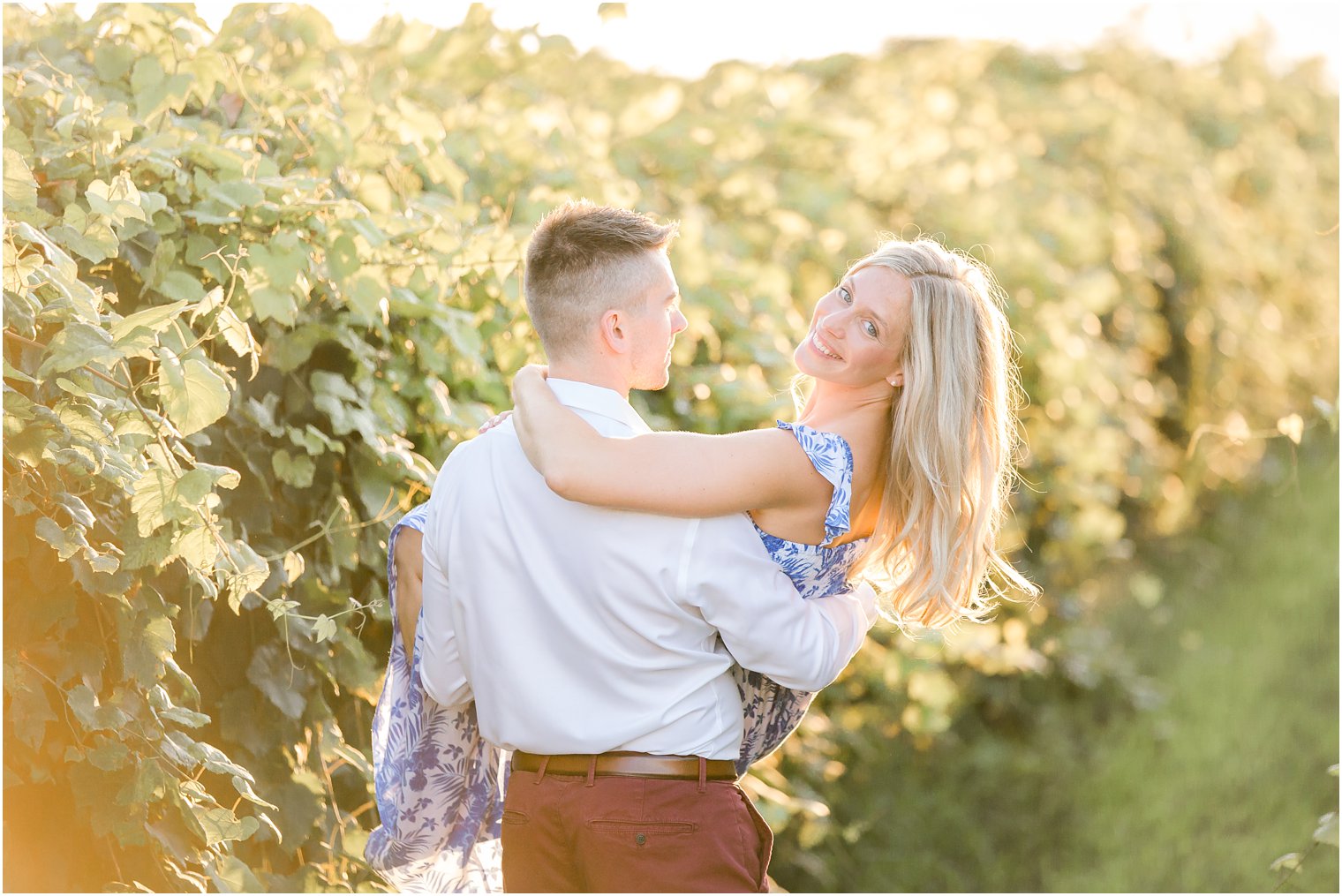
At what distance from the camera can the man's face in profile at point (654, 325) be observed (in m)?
2.12

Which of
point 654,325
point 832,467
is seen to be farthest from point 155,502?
point 832,467

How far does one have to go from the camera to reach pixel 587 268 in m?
2.10

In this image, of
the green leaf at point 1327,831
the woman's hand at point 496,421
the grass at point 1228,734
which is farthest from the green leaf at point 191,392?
the grass at point 1228,734

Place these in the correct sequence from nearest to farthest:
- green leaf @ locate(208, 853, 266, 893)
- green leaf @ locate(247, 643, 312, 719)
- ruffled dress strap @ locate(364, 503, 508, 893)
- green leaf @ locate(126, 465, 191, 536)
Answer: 1. green leaf @ locate(126, 465, 191, 536)
2. green leaf @ locate(208, 853, 266, 893)
3. ruffled dress strap @ locate(364, 503, 508, 893)
4. green leaf @ locate(247, 643, 312, 719)

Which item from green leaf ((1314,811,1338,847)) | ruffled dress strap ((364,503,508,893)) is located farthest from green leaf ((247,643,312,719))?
green leaf ((1314,811,1338,847))

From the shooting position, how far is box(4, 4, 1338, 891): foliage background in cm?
215

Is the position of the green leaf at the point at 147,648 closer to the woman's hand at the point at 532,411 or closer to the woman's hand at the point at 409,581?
the woman's hand at the point at 409,581

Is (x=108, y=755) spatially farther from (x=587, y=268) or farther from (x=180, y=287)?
(x=587, y=268)

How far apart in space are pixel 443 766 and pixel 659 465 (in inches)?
31.6

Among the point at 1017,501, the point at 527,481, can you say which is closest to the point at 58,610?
the point at 527,481

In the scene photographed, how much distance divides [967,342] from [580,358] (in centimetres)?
72

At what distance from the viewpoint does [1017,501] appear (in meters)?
6.34

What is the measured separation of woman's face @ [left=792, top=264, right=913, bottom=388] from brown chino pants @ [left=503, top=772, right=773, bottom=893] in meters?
0.76

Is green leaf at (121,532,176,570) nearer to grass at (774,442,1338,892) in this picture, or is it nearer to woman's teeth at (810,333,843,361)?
woman's teeth at (810,333,843,361)
